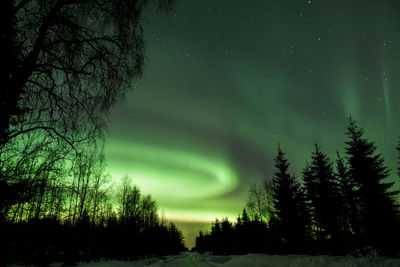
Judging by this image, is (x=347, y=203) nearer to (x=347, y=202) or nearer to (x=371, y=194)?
(x=347, y=202)

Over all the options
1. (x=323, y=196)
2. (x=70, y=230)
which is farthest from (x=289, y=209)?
(x=70, y=230)

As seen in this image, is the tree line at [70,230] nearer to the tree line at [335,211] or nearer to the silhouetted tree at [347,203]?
the tree line at [335,211]

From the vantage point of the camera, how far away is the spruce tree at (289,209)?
21969mm

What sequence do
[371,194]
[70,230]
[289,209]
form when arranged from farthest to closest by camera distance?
[289,209] < [371,194] < [70,230]

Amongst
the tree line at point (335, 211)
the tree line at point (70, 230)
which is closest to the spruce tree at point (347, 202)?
the tree line at point (335, 211)

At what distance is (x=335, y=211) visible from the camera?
72.3ft

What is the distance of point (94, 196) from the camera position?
31719 millimetres

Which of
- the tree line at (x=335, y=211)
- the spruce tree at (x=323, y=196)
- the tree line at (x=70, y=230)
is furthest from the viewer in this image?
the spruce tree at (x=323, y=196)

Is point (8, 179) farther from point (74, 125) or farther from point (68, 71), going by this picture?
point (68, 71)

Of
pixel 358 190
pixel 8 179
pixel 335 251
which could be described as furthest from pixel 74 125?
pixel 358 190

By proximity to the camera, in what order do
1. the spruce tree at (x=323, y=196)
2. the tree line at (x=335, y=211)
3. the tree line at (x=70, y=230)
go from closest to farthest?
the tree line at (x=70, y=230) < the tree line at (x=335, y=211) < the spruce tree at (x=323, y=196)

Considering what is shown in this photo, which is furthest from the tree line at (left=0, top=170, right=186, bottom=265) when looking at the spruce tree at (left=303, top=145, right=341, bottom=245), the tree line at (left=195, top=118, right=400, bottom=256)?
the spruce tree at (left=303, top=145, right=341, bottom=245)

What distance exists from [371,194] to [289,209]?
8.02 m

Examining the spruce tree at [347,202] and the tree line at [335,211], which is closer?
the tree line at [335,211]
